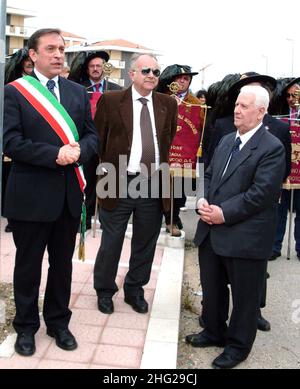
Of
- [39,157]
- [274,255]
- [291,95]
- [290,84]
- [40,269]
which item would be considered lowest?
[274,255]

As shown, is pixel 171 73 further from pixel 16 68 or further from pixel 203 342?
pixel 203 342

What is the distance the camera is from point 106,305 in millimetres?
4105

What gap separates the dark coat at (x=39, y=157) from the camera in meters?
3.04

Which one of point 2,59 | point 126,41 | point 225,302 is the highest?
point 126,41

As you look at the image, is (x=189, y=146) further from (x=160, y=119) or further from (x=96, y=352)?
(x=96, y=352)

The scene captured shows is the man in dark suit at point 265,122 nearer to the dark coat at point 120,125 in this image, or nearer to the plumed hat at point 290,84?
the dark coat at point 120,125

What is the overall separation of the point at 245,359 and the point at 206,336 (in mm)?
334

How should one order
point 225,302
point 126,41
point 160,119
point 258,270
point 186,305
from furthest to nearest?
point 126,41 → point 186,305 → point 160,119 → point 225,302 → point 258,270

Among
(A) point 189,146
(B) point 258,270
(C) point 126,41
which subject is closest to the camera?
(B) point 258,270

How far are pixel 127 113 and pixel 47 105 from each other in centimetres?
93

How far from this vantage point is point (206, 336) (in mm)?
3725

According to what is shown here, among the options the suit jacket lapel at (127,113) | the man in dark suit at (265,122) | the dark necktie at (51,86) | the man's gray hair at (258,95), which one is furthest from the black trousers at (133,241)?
the man's gray hair at (258,95)

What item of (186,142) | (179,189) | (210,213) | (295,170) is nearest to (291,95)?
(295,170)
